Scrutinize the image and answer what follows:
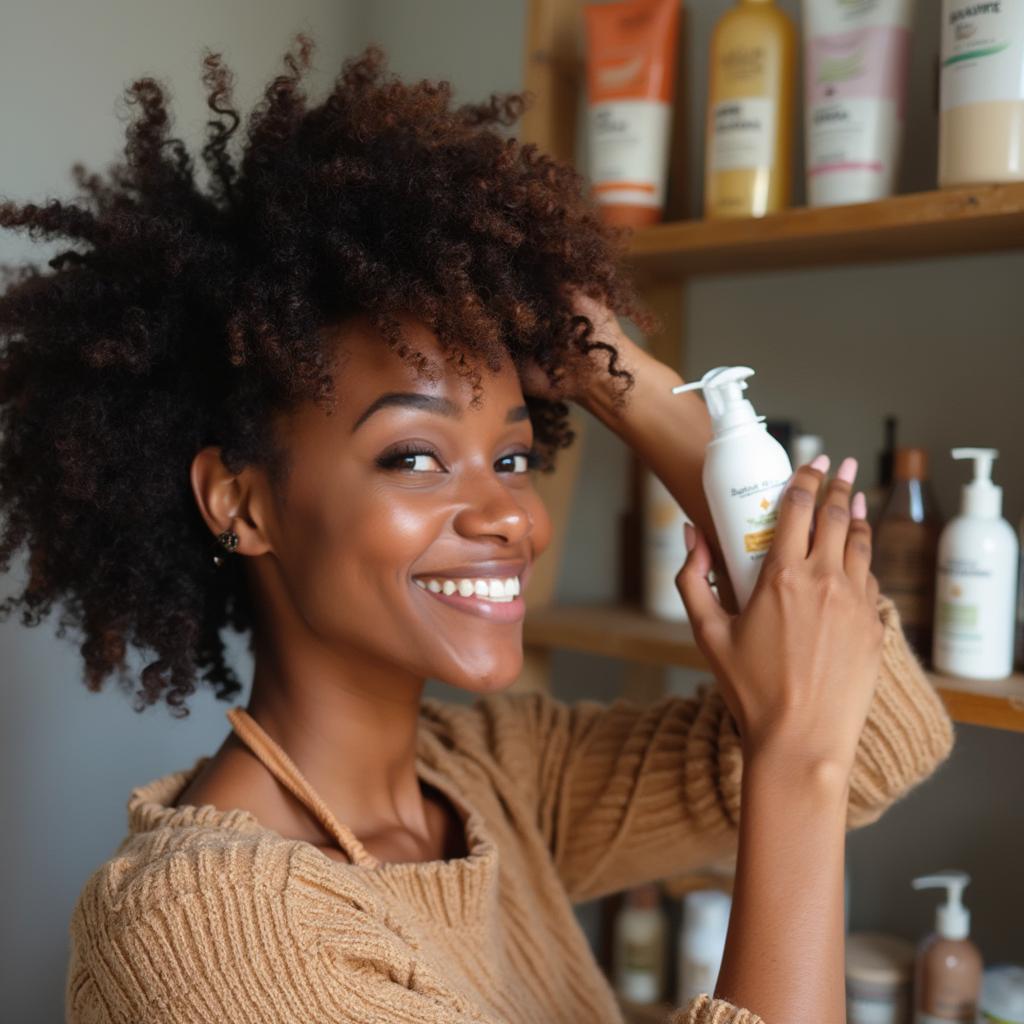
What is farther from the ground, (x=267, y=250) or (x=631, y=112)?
(x=631, y=112)

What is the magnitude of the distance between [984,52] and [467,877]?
29.1 inches

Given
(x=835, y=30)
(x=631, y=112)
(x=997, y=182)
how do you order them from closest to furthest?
(x=997, y=182)
(x=835, y=30)
(x=631, y=112)

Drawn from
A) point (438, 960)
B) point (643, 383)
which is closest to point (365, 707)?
point (438, 960)

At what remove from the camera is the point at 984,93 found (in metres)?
0.87

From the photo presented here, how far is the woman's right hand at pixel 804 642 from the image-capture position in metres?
0.74

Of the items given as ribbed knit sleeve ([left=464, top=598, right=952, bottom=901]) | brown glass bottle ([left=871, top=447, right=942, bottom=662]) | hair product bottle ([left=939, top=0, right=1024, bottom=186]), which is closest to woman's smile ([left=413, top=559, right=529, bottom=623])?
ribbed knit sleeve ([left=464, top=598, right=952, bottom=901])

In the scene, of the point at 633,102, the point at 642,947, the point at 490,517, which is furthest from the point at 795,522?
the point at 642,947

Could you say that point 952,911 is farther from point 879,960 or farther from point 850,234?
point 850,234

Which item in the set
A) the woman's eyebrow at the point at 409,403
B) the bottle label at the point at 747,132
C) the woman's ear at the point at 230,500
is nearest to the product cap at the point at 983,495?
the bottle label at the point at 747,132

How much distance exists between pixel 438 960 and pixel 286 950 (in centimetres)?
18

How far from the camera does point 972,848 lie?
3.80ft

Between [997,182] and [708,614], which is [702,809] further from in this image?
[997,182]

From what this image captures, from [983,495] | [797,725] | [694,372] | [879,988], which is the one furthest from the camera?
[694,372]

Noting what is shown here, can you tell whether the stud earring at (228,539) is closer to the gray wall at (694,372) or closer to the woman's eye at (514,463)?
the woman's eye at (514,463)
